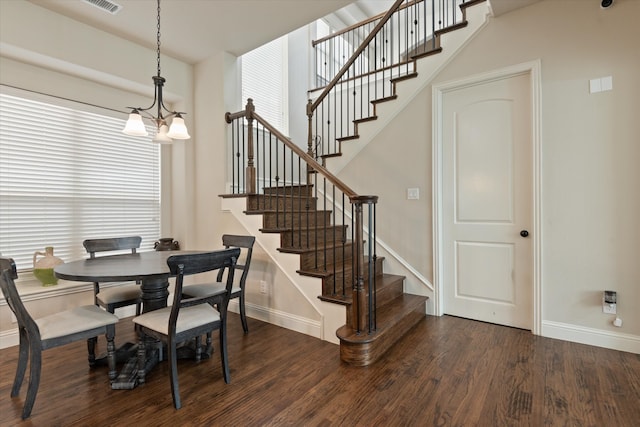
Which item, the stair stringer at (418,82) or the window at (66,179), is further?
the stair stringer at (418,82)

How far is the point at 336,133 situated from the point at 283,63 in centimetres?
144

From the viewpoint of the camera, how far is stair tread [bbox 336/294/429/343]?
2301mm

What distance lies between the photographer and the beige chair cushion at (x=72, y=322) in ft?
5.91

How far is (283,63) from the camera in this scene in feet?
16.0

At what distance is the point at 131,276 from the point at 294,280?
4.59 feet

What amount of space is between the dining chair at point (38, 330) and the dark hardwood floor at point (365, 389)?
160 millimetres

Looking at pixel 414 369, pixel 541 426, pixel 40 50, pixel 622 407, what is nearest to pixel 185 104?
pixel 40 50

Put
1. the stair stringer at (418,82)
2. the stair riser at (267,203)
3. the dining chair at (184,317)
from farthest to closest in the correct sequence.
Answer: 1. the stair riser at (267,203)
2. the stair stringer at (418,82)
3. the dining chair at (184,317)

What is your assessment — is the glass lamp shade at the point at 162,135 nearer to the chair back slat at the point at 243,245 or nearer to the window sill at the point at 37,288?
the chair back slat at the point at 243,245

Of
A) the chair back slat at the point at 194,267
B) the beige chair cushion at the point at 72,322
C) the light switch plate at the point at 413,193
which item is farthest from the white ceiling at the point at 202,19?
the beige chair cushion at the point at 72,322

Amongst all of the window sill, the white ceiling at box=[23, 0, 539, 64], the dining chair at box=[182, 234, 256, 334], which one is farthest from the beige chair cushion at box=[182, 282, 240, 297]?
the white ceiling at box=[23, 0, 539, 64]

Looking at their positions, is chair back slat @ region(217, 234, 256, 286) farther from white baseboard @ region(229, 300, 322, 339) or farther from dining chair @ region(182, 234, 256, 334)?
white baseboard @ region(229, 300, 322, 339)

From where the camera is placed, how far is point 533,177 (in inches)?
108

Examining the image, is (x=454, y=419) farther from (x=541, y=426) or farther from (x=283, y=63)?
(x=283, y=63)
